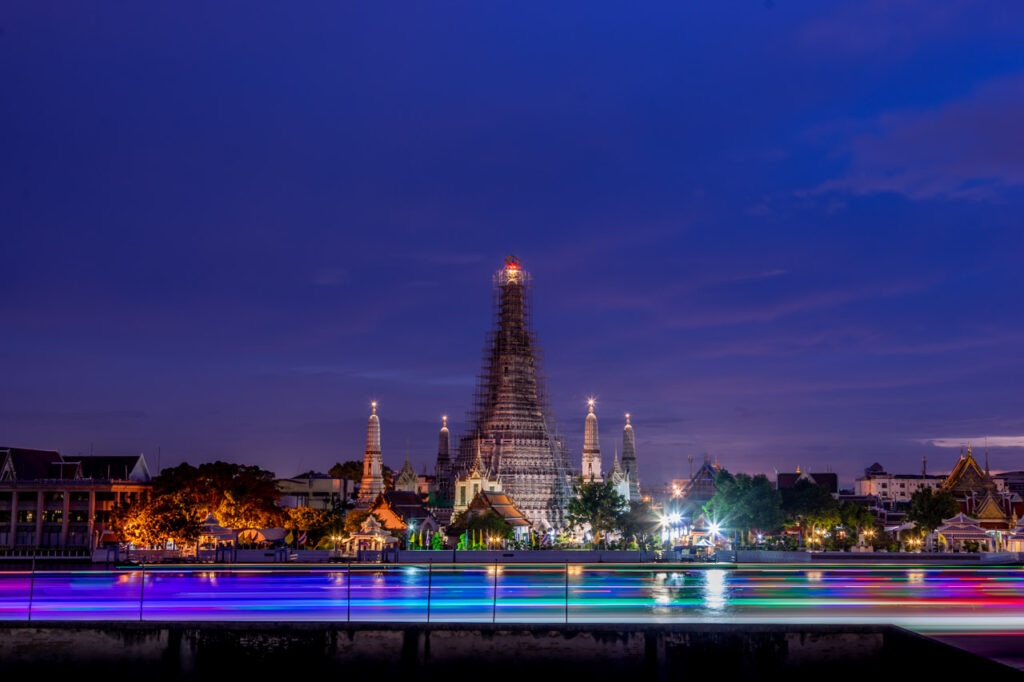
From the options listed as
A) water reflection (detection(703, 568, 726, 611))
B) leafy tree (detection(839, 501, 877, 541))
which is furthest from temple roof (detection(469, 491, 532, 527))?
water reflection (detection(703, 568, 726, 611))

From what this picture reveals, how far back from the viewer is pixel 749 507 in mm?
69375

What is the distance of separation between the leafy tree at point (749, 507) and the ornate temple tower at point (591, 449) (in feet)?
103

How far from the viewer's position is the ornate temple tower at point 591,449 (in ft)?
341

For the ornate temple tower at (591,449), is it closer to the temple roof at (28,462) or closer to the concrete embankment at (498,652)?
the temple roof at (28,462)

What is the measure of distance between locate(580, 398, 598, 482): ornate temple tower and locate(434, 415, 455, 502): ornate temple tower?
14.5 metres

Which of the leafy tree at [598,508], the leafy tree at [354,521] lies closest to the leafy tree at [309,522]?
the leafy tree at [354,521]

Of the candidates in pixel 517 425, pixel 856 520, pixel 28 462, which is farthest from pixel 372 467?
pixel 856 520

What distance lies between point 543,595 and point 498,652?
15.0 meters

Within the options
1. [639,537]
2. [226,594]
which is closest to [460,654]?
[226,594]

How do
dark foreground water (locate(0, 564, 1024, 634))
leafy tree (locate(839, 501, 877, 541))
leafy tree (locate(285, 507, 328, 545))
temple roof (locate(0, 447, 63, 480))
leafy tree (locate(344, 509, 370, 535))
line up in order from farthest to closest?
temple roof (locate(0, 447, 63, 480)), leafy tree (locate(839, 501, 877, 541)), leafy tree (locate(285, 507, 328, 545)), leafy tree (locate(344, 509, 370, 535)), dark foreground water (locate(0, 564, 1024, 634))

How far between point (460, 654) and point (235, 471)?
189 feet

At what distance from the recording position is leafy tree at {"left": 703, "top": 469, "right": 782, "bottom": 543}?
→ 69438mm

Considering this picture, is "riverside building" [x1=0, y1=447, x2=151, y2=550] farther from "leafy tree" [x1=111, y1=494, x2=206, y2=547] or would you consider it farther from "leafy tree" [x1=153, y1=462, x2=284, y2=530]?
"leafy tree" [x1=111, y1=494, x2=206, y2=547]

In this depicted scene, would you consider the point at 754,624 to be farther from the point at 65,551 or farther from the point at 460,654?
the point at 65,551
